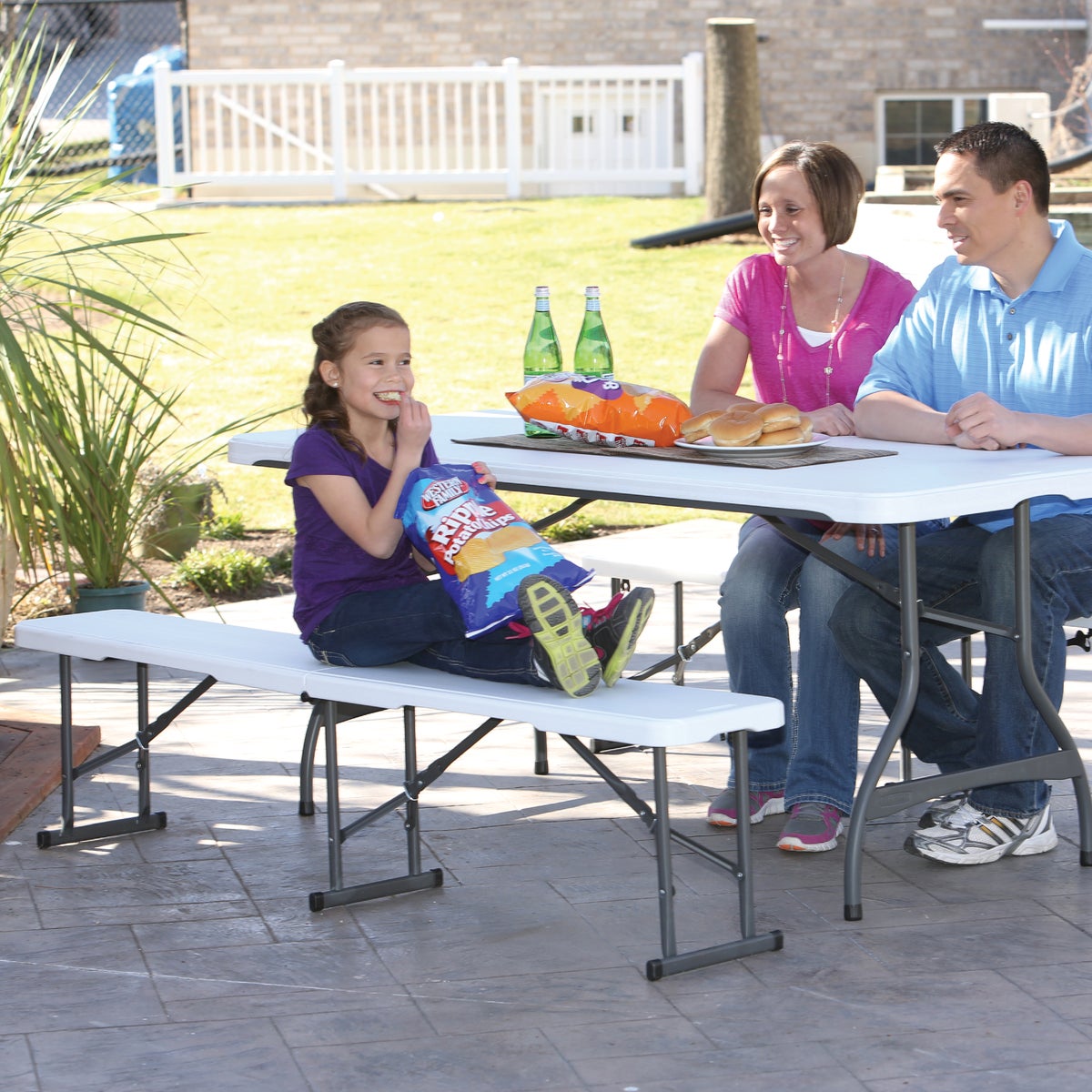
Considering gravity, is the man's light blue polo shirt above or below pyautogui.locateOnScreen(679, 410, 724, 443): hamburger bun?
above

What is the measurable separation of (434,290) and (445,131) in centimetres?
485

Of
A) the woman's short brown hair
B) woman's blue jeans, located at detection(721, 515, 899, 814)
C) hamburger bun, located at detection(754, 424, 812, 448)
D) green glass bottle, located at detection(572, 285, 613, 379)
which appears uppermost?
the woman's short brown hair

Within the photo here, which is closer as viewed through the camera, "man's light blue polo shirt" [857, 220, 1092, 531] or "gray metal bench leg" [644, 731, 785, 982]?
"gray metal bench leg" [644, 731, 785, 982]

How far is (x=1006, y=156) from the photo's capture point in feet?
11.9

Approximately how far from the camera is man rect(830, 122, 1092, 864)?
3521mm

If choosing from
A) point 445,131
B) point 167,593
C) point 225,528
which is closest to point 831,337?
point 167,593

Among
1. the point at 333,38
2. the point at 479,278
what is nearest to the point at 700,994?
the point at 479,278

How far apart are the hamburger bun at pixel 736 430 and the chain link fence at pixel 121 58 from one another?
1328cm

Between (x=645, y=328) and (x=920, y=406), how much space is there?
664 cm

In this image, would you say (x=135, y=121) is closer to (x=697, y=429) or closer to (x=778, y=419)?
(x=697, y=429)

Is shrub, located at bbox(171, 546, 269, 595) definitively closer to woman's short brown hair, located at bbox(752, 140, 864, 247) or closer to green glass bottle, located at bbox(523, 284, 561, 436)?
green glass bottle, located at bbox(523, 284, 561, 436)

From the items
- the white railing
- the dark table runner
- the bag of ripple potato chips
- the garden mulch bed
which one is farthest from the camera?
the white railing

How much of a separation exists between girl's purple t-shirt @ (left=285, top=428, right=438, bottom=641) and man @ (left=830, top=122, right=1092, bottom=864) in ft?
3.18

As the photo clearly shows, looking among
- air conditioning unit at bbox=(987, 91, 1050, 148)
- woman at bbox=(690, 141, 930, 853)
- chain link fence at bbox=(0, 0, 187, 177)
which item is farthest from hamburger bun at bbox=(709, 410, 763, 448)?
chain link fence at bbox=(0, 0, 187, 177)
